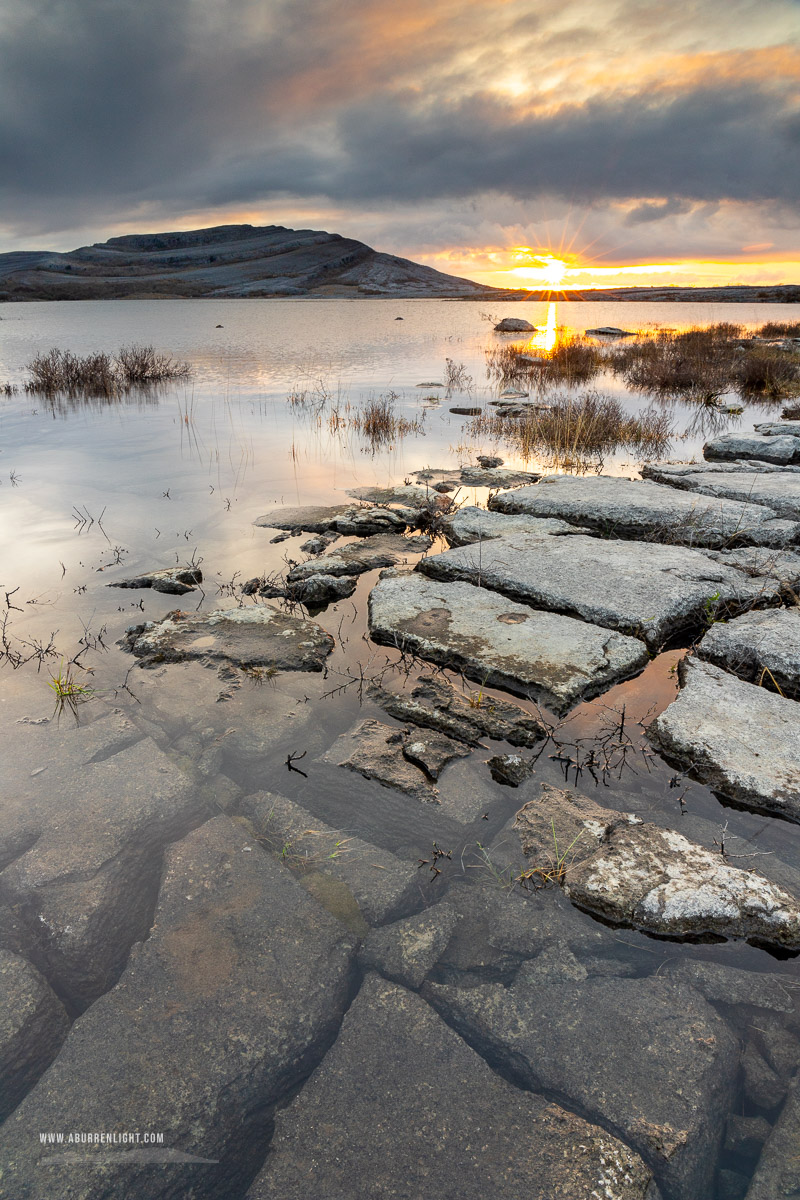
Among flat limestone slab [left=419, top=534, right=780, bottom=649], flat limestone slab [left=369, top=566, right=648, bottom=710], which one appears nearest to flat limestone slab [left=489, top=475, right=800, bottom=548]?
flat limestone slab [left=419, top=534, right=780, bottom=649]

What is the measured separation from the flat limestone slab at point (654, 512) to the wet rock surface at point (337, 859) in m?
3.22

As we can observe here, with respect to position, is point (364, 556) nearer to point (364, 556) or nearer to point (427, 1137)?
point (364, 556)

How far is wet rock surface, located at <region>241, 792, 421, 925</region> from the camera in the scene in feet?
5.98

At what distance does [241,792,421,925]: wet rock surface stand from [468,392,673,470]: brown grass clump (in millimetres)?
5855

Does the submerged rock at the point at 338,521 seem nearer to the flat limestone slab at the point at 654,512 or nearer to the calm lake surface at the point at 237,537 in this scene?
the calm lake surface at the point at 237,537

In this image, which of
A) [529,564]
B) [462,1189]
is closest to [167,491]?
[529,564]

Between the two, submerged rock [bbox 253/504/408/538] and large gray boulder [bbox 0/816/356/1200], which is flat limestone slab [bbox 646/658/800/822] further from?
submerged rock [bbox 253/504/408/538]

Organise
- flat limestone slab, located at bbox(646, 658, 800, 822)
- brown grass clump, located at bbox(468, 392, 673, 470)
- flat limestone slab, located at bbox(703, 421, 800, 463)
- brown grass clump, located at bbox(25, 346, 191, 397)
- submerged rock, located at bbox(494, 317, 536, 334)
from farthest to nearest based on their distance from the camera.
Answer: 1. submerged rock, located at bbox(494, 317, 536, 334)
2. brown grass clump, located at bbox(25, 346, 191, 397)
3. brown grass clump, located at bbox(468, 392, 673, 470)
4. flat limestone slab, located at bbox(703, 421, 800, 463)
5. flat limestone slab, located at bbox(646, 658, 800, 822)

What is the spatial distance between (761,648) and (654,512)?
1.93 metres

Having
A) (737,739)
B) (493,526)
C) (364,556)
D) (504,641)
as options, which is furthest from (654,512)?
(737,739)

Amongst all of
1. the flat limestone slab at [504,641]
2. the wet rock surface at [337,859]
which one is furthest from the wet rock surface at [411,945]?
the flat limestone slab at [504,641]

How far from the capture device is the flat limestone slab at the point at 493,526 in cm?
431

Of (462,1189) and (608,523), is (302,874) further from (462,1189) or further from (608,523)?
(608,523)

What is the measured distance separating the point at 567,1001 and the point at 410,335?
28.5 metres
